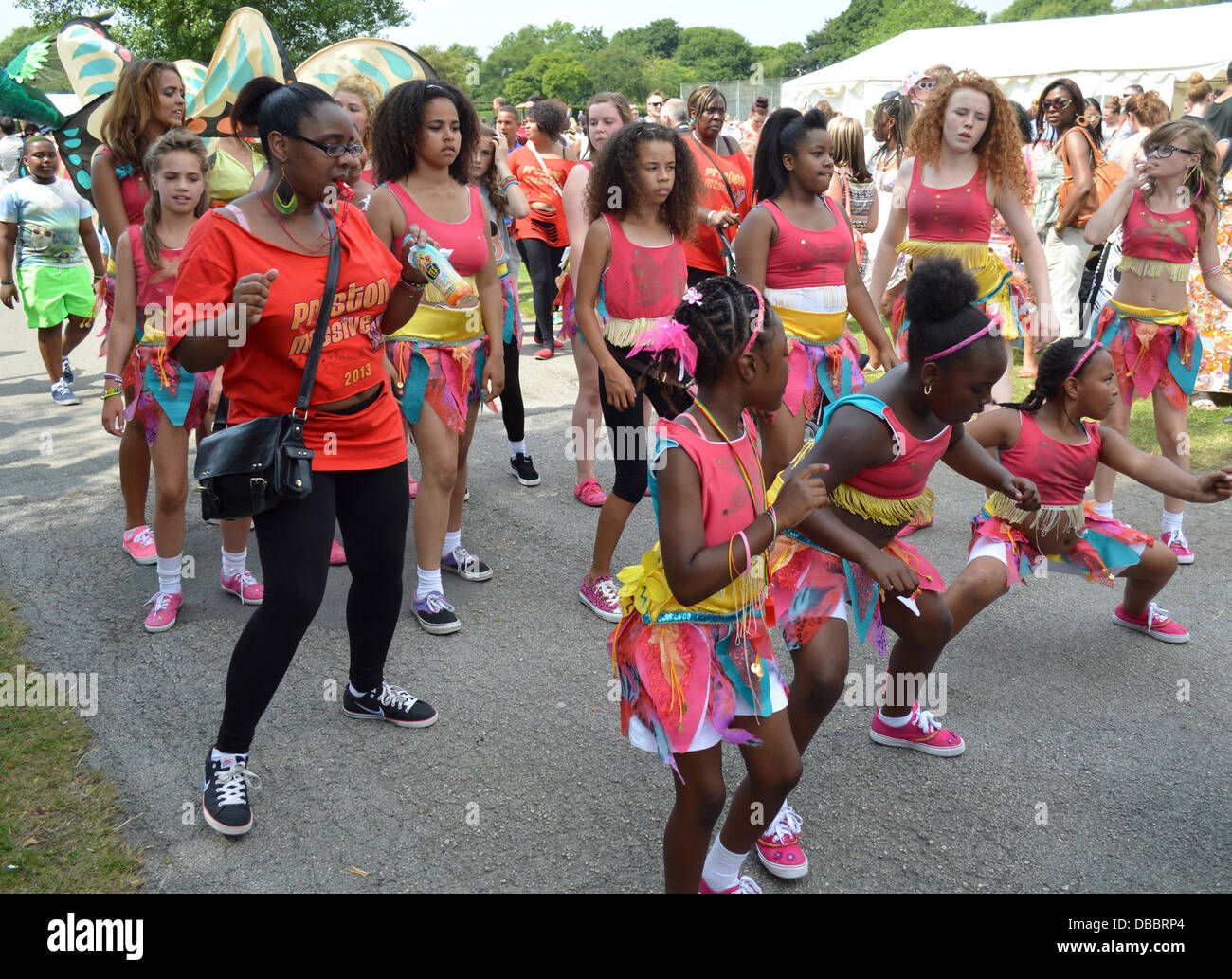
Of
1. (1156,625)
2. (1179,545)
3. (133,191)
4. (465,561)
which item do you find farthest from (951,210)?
(133,191)

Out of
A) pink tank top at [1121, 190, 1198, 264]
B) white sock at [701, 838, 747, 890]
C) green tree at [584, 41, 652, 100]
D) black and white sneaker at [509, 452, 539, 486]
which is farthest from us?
→ green tree at [584, 41, 652, 100]

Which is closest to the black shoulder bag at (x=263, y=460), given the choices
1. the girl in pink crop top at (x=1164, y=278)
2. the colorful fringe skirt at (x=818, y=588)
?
the colorful fringe skirt at (x=818, y=588)

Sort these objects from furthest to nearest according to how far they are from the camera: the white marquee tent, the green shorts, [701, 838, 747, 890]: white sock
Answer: the white marquee tent → the green shorts → [701, 838, 747, 890]: white sock

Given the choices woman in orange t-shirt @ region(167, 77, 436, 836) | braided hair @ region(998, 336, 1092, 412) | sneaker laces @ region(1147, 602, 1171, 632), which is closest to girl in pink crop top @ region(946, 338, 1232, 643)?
braided hair @ region(998, 336, 1092, 412)

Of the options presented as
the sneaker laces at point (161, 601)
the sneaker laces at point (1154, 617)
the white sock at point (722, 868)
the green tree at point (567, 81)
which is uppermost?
the green tree at point (567, 81)

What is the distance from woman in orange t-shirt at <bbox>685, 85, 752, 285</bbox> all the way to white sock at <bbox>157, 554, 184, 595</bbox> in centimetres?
308

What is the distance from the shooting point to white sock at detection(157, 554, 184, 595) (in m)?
4.49

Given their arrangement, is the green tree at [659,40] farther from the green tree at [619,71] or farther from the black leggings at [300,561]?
the black leggings at [300,561]

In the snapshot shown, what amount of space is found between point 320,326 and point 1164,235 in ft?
14.2

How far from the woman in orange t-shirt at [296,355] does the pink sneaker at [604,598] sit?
133 centimetres

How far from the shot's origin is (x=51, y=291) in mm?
8203

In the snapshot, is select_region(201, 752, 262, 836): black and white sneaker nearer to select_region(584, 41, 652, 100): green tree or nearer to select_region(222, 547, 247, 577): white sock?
select_region(222, 547, 247, 577): white sock

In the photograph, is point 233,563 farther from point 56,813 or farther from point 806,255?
point 806,255

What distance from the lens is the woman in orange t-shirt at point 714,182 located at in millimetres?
5691
